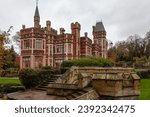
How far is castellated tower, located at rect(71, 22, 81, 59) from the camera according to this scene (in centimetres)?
5950

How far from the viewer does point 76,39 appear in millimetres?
60094

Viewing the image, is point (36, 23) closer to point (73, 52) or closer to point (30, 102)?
point (73, 52)

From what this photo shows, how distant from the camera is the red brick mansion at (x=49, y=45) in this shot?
2132 inches

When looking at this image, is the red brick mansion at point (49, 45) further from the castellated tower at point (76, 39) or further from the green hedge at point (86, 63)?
the green hedge at point (86, 63)

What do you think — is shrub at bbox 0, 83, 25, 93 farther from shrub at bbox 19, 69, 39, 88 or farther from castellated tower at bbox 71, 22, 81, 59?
castellated tower at bbox 71, 22, 81, 59

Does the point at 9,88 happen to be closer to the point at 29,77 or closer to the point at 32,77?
the point at 29,77

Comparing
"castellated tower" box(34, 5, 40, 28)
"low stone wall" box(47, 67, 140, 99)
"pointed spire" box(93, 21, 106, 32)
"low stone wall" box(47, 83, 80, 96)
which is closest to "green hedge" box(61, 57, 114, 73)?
"low stone wall" box(47, 67, 140, 99)

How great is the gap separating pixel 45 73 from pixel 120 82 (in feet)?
27.7

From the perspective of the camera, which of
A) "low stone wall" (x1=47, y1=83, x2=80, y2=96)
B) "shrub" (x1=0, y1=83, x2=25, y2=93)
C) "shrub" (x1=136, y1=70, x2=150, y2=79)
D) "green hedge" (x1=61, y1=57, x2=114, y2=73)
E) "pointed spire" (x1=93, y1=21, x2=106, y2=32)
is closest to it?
"low stone wall" (x1=47, y1=83, x2=80, y2=96)

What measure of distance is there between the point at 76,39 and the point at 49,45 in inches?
268

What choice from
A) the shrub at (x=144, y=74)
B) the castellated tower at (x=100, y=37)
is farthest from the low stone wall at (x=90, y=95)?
the castellated tower at (x=100, y=37)

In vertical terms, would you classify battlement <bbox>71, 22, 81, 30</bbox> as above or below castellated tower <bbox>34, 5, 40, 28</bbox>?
below

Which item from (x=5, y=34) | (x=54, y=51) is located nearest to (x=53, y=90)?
(x=5, y=34)

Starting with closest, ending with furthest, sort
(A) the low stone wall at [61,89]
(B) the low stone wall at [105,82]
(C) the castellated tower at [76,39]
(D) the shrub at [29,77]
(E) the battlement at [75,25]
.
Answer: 1. (B) the low stone wall at [105,82]
2. (A) the low stone wall at [61,89]
3. (D) the shrub at [29,77]
4. (C) the castellated tower at [76,39]
5. (E) the battlement at [75,25]
